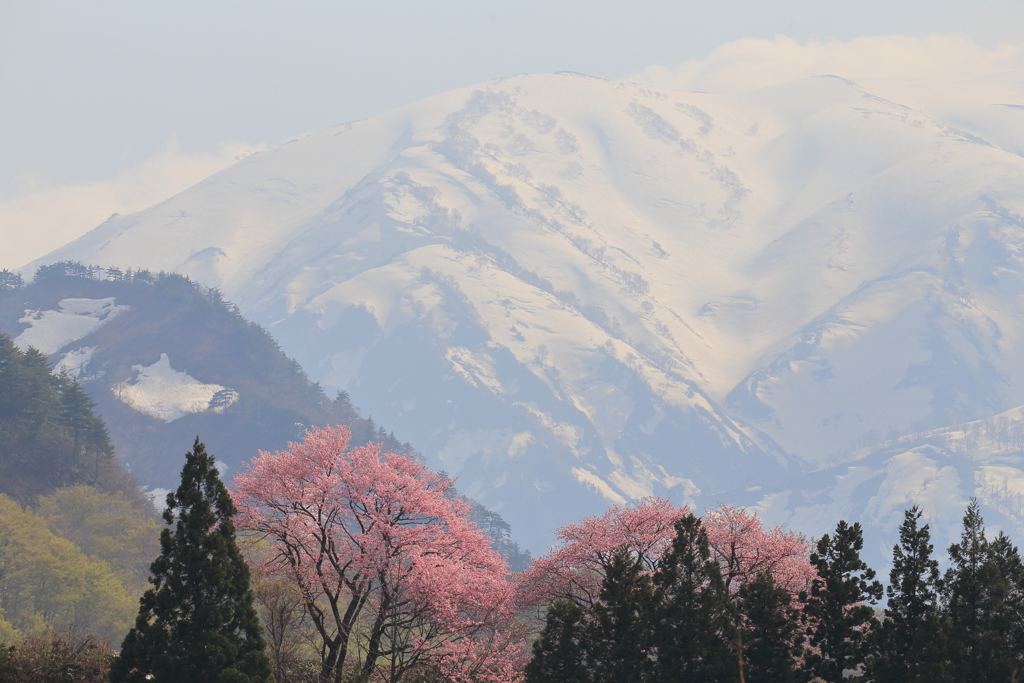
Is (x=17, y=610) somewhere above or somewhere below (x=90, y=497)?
below

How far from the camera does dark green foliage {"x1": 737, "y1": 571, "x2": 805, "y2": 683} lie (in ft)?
137

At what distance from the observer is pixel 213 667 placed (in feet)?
118

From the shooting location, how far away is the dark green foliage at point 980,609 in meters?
39.1

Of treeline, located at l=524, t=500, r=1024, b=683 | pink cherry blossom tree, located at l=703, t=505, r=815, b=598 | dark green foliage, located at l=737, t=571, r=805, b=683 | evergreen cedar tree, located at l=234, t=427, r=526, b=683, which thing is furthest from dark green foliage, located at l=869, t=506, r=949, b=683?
evergreen cedar tree, located at l=234, t=427, r=526, b=683

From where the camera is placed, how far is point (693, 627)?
4103cm

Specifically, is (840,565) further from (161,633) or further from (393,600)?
(161,633)

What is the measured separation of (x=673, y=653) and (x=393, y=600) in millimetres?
11446

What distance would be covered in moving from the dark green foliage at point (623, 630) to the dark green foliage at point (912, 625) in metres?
8.88

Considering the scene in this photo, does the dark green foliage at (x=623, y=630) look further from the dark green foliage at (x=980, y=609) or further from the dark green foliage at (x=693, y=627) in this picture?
the dark green foliage at (x=980, y=609)

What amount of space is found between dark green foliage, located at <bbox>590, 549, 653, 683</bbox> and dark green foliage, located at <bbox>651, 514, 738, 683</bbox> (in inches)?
18.6

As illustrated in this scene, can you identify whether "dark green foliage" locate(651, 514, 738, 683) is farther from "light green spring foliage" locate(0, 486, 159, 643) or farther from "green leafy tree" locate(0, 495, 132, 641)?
"green leafy tree" locate(0, 495, 132, 641)

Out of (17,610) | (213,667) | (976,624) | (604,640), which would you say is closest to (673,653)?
(604,640)

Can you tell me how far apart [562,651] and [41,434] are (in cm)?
13230

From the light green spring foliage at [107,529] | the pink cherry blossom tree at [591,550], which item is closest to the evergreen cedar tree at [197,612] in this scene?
the pink cherry blossom tree at [591,550]
